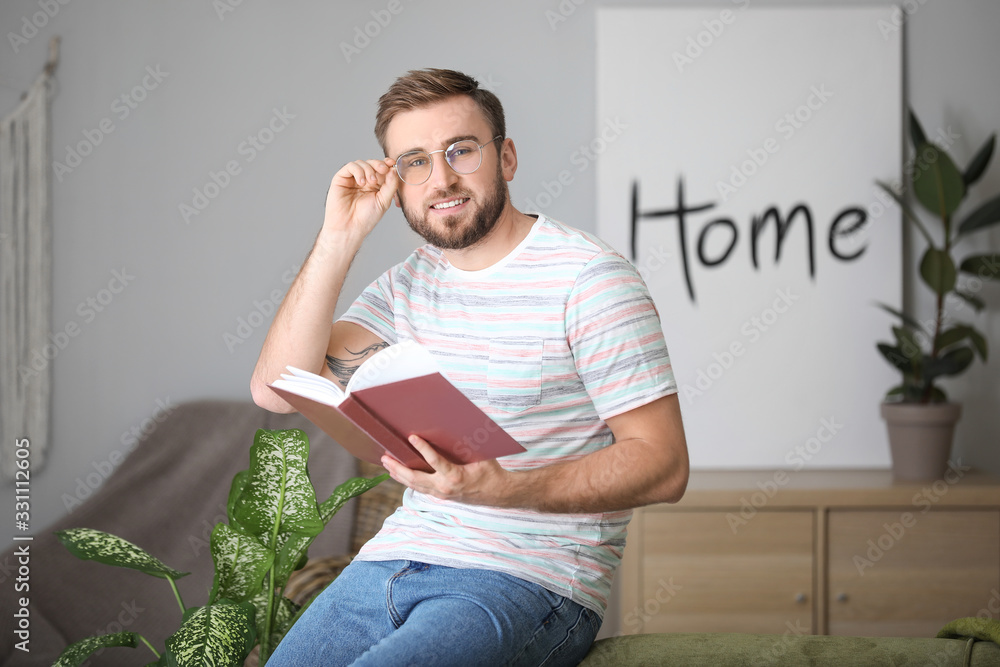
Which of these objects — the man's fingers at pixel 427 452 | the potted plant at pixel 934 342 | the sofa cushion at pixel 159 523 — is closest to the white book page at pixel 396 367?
the man's fingers at pixel 427 452

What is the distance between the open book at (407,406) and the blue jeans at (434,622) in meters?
0.22

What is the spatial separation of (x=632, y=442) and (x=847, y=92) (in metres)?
2.13

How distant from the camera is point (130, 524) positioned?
2.53 meters

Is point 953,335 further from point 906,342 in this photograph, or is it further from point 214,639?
point 214,639

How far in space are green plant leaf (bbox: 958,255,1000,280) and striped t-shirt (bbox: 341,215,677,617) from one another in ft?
5.80

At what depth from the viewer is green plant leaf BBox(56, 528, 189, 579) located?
138 cm

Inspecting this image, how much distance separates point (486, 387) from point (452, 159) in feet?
1.34

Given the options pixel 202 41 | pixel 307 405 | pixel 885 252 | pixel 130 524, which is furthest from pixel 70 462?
pixel 885 252

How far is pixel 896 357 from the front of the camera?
101 inches

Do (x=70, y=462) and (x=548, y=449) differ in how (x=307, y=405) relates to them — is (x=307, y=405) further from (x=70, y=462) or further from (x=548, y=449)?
(x=70, y=462)

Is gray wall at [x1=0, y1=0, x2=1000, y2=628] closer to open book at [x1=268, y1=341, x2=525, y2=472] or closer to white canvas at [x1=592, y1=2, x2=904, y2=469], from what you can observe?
white canvas at [x1=592, y1=2, x2=904, y2=469]

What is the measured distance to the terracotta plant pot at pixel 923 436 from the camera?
2.54m

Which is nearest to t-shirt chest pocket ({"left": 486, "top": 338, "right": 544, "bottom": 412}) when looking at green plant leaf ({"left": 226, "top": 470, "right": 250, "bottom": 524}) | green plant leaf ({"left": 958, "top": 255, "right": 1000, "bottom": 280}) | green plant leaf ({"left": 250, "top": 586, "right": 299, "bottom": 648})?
green plant leaf ({"left": 226, "top": 470, "right": 250, "bottom": 524})

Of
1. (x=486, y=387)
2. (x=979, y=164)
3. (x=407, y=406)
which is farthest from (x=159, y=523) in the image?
(x=979, y=164)
